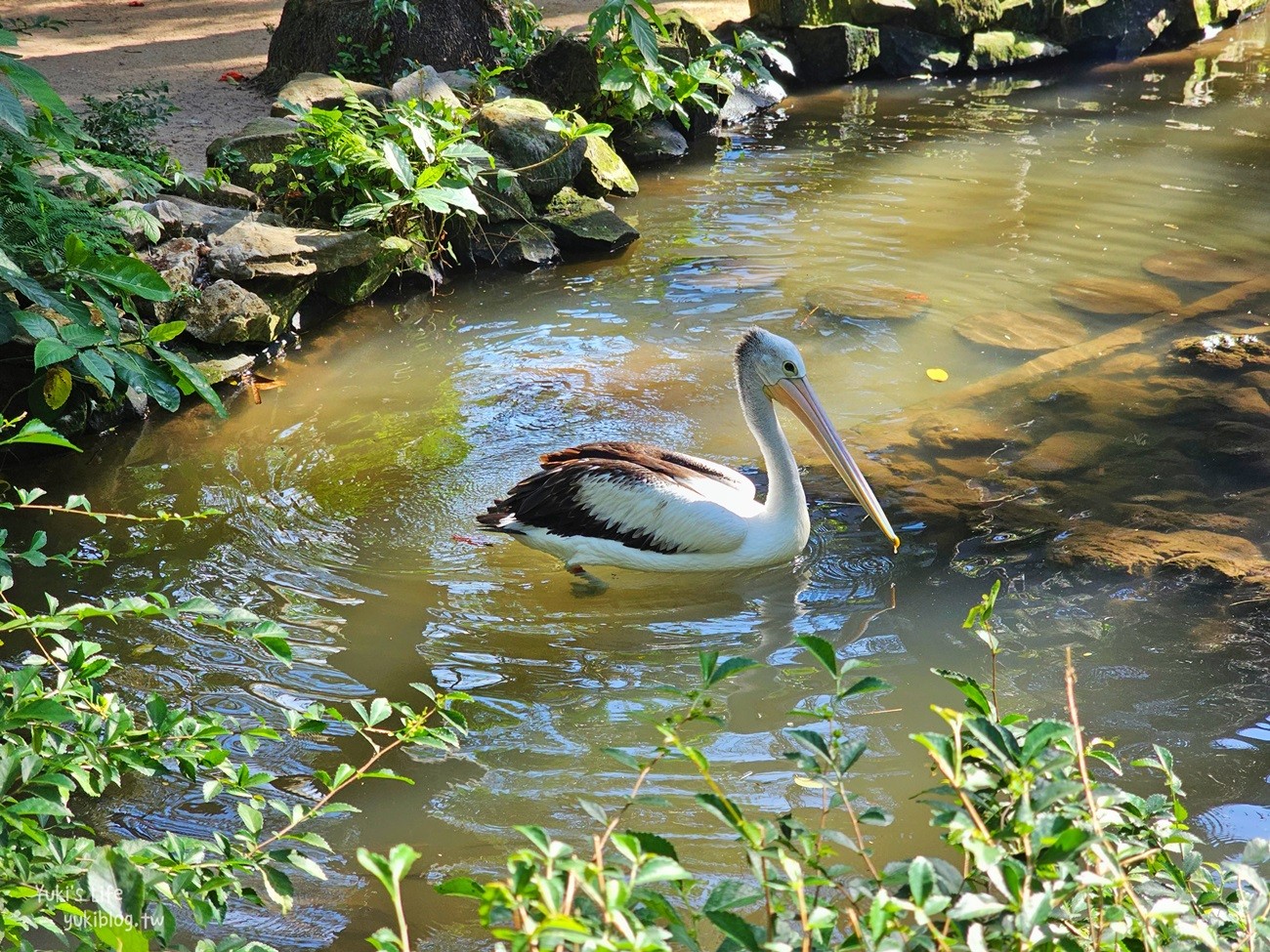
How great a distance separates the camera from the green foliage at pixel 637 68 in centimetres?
812

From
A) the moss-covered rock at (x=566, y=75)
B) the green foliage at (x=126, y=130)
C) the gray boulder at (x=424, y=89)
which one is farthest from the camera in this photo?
the moss-covered rock at (x=566, y=75)

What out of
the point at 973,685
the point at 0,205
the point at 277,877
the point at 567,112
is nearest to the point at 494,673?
the point at 277,877

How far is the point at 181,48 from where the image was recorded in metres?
11.3

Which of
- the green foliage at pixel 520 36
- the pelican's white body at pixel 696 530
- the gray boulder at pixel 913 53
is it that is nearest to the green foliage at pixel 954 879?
the pelican's white body at pixel 696 530

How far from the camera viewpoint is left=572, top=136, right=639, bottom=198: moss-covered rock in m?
8.70

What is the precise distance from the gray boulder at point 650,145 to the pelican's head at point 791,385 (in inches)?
229

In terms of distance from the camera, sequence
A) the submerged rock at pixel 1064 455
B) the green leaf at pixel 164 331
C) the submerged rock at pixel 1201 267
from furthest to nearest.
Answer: the submerged rock at pixel 1201 267
the submerged rock at pixel 1064 455
the green leaf at pixel 164 331

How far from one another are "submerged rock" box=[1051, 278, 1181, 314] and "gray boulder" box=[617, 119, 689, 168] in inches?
164

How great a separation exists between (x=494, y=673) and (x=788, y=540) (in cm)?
128

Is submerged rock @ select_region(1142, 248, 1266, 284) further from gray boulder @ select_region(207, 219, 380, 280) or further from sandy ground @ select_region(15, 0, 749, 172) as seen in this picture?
sandy ground @ select_region(15, 0, 749, 172)

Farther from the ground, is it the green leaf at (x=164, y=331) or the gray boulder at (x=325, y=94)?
the gray boulder at (x=325, y=94)

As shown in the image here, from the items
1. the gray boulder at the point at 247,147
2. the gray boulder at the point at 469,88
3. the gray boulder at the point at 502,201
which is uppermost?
the gray boulder at the point at 469,88

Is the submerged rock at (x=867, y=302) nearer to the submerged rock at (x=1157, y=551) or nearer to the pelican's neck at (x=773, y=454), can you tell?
the pelican's neck at (x=773, y=454)

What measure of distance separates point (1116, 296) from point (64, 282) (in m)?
5.86
